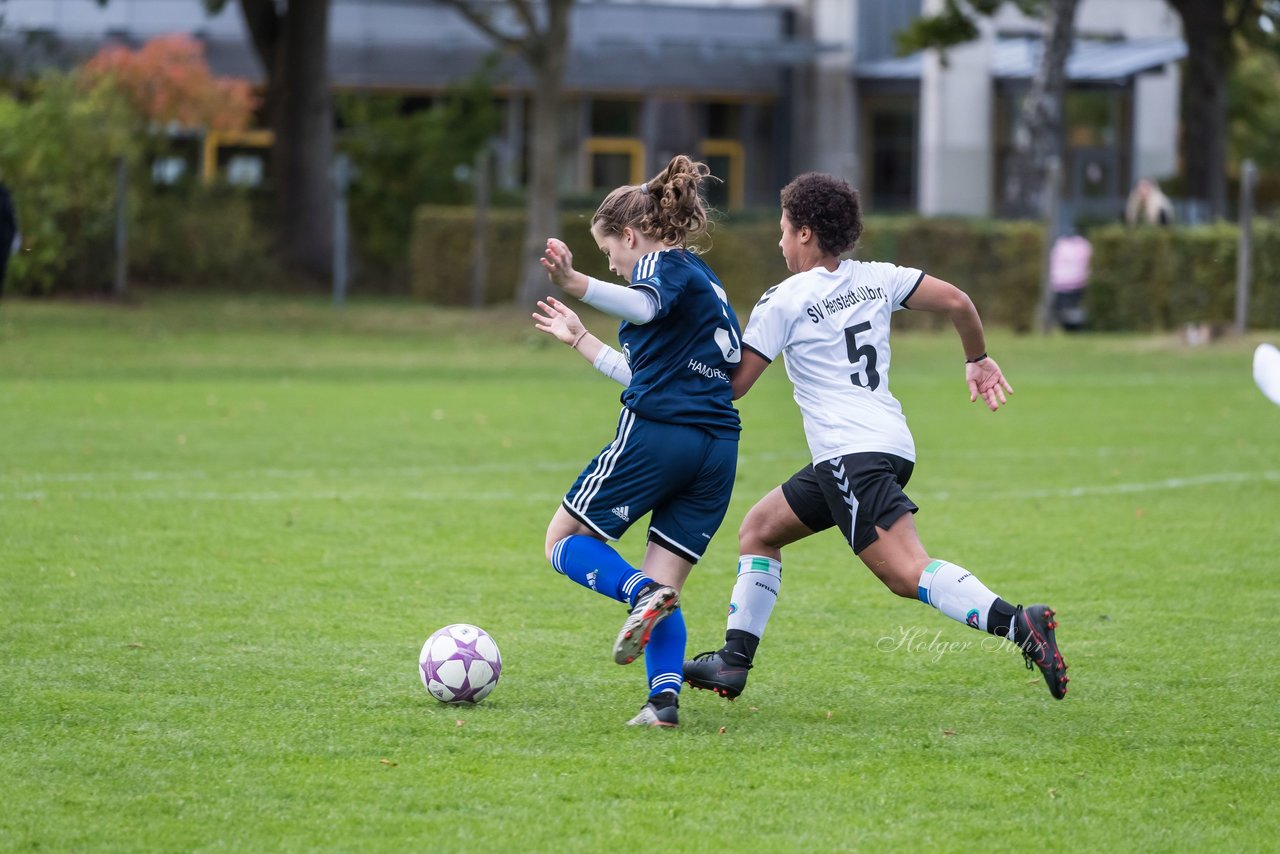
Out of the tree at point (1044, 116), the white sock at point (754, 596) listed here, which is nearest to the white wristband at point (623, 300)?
the white sock at point (754, 596)

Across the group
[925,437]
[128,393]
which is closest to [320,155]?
[128,393]

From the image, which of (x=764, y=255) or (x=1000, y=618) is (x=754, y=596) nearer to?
(x=1000, y=618)

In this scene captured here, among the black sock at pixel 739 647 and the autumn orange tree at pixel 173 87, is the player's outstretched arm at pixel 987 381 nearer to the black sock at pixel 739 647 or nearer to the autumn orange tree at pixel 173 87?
the black sock at pixel 739 647

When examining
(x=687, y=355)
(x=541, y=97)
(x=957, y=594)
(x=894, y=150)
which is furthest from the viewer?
(x=894, y=150)

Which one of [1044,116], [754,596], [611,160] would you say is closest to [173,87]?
[611,160]

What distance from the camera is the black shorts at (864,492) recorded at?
5.35 metres

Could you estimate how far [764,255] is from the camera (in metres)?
26.9

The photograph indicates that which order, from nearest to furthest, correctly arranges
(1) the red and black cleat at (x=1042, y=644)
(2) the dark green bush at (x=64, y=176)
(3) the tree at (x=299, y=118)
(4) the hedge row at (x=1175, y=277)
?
(1) the red and black cleat at (x=1042, y=644), (4) the hedge row at (x=1175, y=277), (2) the dark green bush at (x=64, y=176), (3) the tree at (x=299, y=118)

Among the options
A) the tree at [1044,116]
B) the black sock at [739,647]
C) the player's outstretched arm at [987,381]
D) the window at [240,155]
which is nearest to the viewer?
the black sock at [739,647]

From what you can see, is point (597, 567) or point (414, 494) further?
point (414, 494)

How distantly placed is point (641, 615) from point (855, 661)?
1519mm

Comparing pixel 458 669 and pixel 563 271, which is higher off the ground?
pixel 563 271

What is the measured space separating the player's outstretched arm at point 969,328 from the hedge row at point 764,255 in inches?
720

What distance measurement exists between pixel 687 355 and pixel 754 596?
3.05 ft
